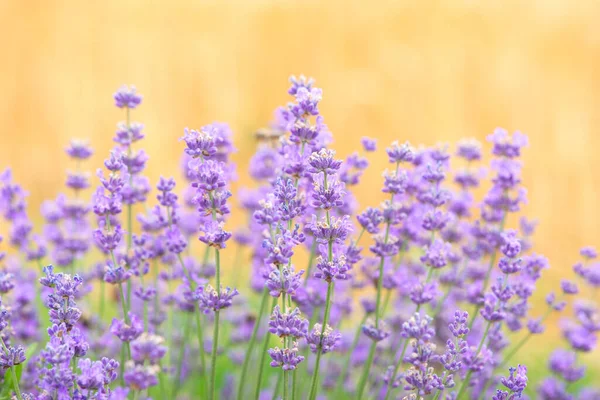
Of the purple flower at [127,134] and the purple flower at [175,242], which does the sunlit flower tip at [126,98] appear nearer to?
the purple flower at [127,134]

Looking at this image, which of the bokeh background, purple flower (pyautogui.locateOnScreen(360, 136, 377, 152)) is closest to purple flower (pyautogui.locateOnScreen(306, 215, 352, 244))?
purple flower (pyautogui.locateOnScreen(360, 136, 377, 152))

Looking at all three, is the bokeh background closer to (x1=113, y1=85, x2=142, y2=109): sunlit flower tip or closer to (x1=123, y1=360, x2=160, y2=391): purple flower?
(x1=113, y1=85, x2=142, y2=109): sunlit flower tip

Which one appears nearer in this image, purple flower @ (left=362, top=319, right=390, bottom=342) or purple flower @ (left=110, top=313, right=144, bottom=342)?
purple flower @ (left=110, top=313, right=144, bottom=342)

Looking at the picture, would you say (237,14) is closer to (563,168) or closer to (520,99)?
(520,99)

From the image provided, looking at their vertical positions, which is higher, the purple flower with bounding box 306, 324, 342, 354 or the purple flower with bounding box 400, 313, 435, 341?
the purple flower with bounding box 400, 313, 435, 341

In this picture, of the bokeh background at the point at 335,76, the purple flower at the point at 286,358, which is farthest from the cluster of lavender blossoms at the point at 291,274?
the bokeh background at the point at 335,76

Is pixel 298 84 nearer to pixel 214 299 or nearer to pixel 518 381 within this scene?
pixel 214 299
